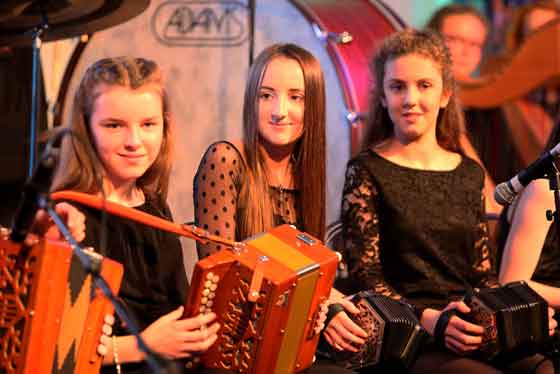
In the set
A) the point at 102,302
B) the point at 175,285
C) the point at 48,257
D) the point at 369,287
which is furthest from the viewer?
the point at 369,287

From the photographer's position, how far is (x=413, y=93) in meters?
3.02

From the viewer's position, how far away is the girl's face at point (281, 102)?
111 inches

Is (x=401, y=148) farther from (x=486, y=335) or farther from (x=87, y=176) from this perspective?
(x=87, y=176)

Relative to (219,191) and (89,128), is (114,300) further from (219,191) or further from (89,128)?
(219,191)

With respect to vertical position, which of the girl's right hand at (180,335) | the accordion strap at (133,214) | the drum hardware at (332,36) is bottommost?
the girl's right hand at (180,335)

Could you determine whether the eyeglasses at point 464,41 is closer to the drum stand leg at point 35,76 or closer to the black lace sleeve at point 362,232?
the black lace sleeve at point 362,232

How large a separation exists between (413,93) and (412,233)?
43 cm

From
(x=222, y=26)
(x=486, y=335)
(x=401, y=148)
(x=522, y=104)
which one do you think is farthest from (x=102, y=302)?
(x=522, y=104)

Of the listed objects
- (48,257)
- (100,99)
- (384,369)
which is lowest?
(384,369)

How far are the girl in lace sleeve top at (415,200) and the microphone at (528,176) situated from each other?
559mm

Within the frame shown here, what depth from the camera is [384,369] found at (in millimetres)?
2639

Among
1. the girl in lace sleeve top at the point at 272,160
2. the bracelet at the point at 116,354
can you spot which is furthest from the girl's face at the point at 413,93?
the bracelet at the point at 116,354

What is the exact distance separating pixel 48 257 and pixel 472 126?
3.65 meters

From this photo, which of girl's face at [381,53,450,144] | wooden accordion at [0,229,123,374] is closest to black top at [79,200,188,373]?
wooden accordion at [0,229,123,374]
